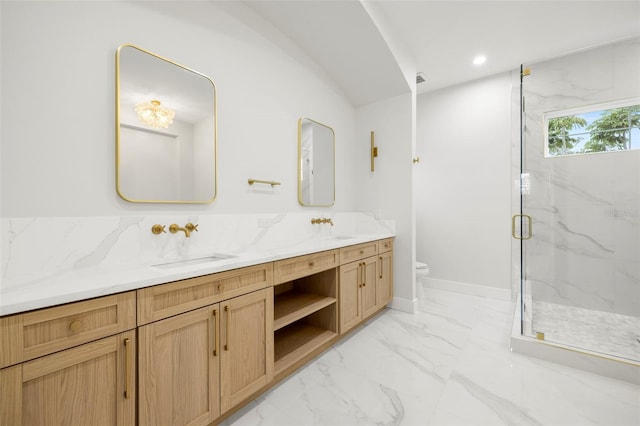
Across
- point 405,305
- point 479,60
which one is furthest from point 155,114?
point 479,60

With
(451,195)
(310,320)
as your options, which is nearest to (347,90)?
(451,195)

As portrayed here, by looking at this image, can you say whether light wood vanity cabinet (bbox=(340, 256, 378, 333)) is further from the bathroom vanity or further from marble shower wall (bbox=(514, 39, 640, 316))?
marble shower wall (bbox=(514, 39, 640, 316))

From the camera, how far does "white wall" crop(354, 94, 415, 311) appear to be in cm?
292

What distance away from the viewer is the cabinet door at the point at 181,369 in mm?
1055

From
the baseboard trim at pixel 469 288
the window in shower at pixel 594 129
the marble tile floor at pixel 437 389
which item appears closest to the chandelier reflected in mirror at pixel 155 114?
the marble tile floor at pixel 437 389

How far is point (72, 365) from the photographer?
885mm

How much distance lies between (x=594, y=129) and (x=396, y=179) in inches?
67.7

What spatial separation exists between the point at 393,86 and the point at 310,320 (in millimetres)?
2515

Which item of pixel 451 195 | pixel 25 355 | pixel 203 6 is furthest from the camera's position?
pixel 451 195

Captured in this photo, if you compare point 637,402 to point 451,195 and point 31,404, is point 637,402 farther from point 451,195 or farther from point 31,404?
point 31,404

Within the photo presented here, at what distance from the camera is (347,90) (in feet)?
10.1

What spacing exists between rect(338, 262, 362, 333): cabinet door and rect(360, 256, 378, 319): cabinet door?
69mm

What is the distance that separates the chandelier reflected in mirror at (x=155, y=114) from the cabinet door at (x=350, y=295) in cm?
160

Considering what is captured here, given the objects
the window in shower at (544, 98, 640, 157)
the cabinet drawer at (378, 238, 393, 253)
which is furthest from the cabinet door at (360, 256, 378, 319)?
the window in shower at (544, 98, 640, 157)
